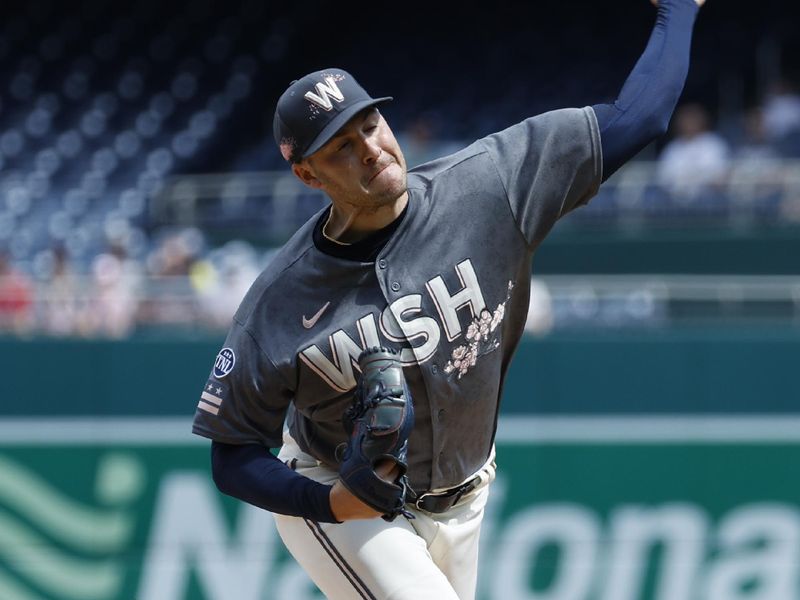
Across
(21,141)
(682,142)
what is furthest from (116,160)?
A: (682,142)

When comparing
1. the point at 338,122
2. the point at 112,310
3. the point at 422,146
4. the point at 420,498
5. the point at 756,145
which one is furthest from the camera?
the point at 422,146

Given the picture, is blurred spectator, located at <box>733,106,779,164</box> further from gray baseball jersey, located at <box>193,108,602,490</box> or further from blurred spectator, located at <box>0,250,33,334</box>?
gray baseball jersey, located at <box>193,108,602,490</box>

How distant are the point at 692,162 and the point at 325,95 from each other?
748 centimetres

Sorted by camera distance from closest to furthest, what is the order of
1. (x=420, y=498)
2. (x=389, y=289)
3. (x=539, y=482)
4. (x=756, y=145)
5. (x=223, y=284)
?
(x=389, y=289), (x=420, y=498), (x=539, y=482), (x=223, y=284), (x=756, y=145)

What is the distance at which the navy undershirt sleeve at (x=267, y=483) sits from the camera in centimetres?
323

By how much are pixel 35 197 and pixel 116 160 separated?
3.61 feet

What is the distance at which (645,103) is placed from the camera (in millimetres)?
3369

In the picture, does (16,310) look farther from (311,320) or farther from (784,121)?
(784,121)

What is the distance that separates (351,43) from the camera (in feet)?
52.7

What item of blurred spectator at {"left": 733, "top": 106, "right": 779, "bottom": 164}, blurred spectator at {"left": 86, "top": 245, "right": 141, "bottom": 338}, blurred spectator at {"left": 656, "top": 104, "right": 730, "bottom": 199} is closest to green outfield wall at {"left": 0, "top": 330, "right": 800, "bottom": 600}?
blurred spectator at {"left": 86, "top": 245, "right": 141, "bottom": 338}

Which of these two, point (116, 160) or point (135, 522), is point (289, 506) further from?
point (116, 160)

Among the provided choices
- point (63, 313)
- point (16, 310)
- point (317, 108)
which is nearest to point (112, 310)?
point (63, 313)

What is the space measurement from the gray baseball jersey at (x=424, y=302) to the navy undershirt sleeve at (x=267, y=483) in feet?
0.15

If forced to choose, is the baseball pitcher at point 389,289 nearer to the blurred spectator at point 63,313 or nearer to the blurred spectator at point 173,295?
the blurred spectator at point 173,295
